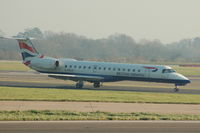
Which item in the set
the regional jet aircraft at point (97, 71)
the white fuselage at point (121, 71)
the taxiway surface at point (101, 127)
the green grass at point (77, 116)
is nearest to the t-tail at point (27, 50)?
the regional jet aircraft at point (97, 71)

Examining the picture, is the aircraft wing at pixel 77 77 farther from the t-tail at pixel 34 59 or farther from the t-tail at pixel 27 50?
the t-tail at pixel 27 50

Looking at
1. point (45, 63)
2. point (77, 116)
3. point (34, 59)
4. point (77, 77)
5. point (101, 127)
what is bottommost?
point (101, 127)

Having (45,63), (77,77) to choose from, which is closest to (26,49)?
(45,63)

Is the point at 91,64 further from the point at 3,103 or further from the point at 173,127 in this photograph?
the point at 173,127

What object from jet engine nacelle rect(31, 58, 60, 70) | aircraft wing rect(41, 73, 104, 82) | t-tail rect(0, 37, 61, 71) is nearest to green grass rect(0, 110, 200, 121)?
aircraft wing rect(41, 73, 104, 82)

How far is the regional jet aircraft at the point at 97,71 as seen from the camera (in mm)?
35469

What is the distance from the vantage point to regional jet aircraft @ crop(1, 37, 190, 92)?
35469mm

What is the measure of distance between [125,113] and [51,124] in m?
4.63

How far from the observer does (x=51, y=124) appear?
55.0ft

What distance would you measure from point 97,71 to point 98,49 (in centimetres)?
8180

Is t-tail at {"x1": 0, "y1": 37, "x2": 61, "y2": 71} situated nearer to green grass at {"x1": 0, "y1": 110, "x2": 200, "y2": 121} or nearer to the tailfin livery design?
the tailfin livery design

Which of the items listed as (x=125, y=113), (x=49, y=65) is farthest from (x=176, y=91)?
(x=125, y=113)

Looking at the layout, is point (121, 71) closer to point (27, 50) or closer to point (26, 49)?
point (27, 50)

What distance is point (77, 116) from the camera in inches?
741
